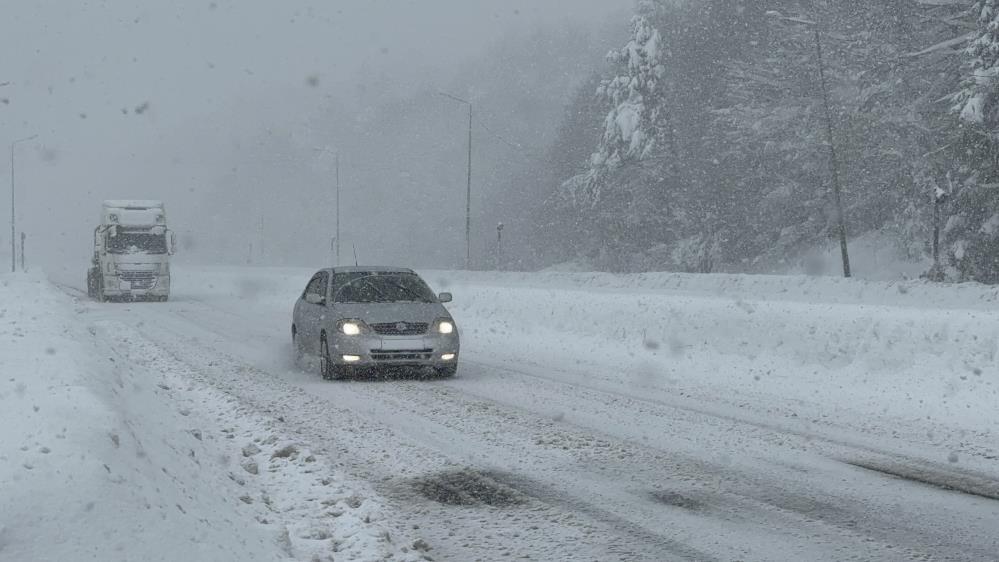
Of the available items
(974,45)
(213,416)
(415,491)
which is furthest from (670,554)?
(974,45)

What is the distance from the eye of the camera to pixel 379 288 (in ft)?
48.3

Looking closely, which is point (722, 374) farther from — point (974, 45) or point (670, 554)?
point (974, 45)

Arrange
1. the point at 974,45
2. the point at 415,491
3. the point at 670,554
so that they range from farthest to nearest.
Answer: the point at 974,45
the point at 415,491
the point at 670,554

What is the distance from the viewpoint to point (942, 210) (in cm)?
3706

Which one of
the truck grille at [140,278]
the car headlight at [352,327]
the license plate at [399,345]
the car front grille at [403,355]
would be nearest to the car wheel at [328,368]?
the car headlight at [352,327]

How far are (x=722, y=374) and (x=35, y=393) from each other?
957 centimetres

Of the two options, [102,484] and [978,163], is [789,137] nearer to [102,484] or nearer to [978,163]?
[978,163]

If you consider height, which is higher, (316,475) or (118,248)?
(118,248)

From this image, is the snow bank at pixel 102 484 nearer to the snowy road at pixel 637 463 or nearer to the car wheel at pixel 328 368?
the snowy road at pixel 637 463

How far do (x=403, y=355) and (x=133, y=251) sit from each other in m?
24.2

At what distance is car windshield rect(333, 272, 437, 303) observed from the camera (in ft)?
47.5

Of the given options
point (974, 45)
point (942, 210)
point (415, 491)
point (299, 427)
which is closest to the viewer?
point (415, 491)

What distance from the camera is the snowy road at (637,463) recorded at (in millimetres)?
5930

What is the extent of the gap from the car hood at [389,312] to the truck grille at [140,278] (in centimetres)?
2277
